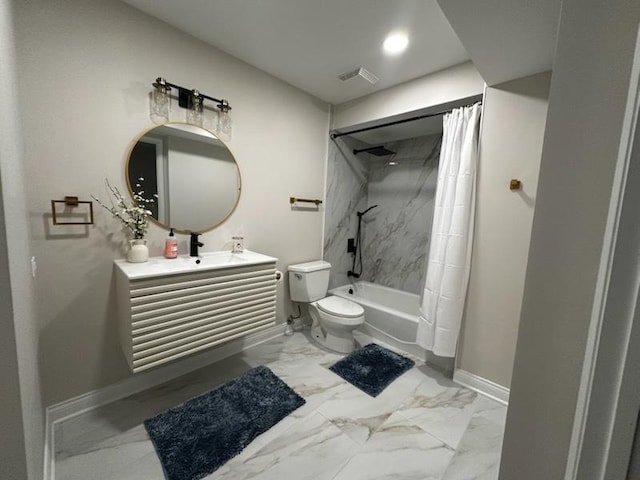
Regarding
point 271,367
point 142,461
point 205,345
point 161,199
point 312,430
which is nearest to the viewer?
point 142,461

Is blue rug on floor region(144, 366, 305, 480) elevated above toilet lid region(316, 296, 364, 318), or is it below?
below

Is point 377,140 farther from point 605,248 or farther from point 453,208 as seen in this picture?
point 605,248

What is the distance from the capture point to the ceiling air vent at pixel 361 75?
204 centimetres

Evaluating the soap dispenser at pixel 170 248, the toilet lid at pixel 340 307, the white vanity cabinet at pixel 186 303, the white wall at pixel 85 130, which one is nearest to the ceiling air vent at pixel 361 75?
the white wall at pixel 85 130

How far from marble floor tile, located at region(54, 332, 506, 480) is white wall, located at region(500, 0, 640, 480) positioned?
960 millimetres

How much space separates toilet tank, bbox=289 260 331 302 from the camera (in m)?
2.47

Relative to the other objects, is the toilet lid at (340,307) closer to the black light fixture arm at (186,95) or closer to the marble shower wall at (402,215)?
the marble shower wall at (402,215)

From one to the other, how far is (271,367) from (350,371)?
2.08ft

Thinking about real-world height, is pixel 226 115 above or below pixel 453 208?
above

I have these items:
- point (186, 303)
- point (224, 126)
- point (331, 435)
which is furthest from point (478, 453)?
point (224, 126)

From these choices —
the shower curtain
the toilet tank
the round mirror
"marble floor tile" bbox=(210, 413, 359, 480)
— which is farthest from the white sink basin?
the shower curtain

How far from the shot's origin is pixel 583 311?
1.53 feet

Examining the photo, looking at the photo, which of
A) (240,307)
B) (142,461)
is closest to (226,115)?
(240,307)

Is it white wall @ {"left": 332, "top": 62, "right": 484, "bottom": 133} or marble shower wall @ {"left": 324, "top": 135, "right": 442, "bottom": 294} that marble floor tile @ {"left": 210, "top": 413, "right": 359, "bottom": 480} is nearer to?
marble shower wall @ {"left": 324, "top": 135, "right": 442, "bottom": 294}
